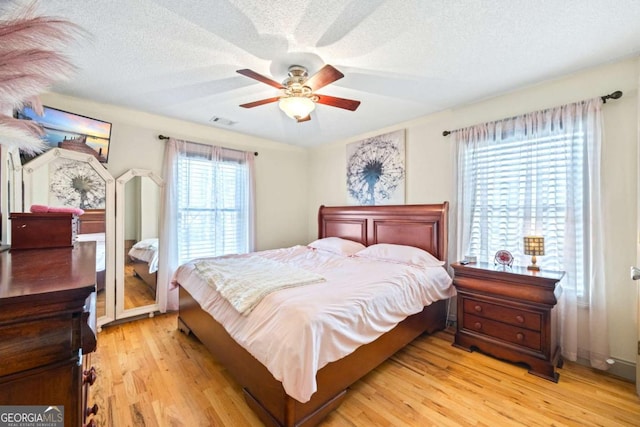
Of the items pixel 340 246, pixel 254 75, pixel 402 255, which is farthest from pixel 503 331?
pixel 254 75

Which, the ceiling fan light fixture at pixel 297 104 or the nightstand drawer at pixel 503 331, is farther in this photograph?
the nightstand drawer at pixel 503 331

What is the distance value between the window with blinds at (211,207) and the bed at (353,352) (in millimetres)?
1021

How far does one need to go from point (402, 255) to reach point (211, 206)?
8.74ft

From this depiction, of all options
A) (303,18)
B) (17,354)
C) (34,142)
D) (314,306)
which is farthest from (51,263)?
(303,18)

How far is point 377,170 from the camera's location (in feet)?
12.3

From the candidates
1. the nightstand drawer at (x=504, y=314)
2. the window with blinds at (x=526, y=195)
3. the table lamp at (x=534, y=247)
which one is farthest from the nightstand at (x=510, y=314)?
the window with blinds at (x=526, y=195)

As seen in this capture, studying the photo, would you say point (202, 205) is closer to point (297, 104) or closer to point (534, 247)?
point (297, 104)

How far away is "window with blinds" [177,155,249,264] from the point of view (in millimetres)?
3477

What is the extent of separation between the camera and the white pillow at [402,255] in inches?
110

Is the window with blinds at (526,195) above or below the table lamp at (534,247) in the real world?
above

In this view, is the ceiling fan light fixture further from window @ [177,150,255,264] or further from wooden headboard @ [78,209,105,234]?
wooden headboard @ [78,209,105,234]

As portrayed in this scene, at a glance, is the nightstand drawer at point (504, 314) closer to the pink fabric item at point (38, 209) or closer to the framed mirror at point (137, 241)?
the pink fabric item at point (38, 209)

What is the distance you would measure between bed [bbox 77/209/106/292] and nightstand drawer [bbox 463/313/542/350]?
3743 millimetres

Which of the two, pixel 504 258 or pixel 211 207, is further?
pixel 211 207
